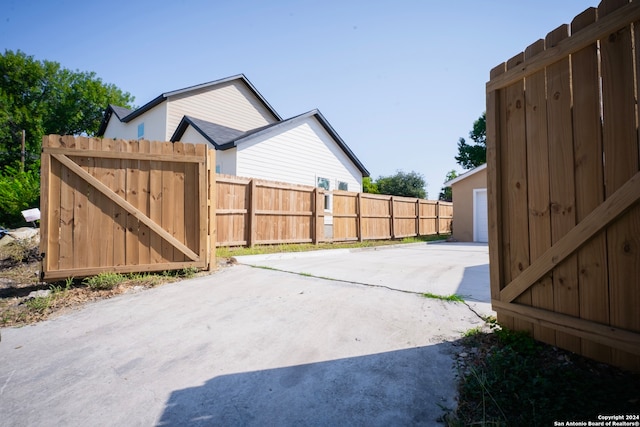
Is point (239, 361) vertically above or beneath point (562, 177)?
beneath

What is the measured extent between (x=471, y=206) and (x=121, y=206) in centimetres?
1511

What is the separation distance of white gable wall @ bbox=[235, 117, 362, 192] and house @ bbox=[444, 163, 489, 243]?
5627 mm

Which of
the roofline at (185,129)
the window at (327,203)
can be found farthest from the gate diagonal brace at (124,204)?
the roofline at (185,129)

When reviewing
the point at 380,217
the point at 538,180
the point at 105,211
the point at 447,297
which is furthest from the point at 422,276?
the point at 380,217

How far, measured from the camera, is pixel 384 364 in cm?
221

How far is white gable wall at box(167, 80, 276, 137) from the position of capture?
610 inches

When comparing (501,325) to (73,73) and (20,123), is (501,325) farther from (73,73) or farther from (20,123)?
(73,73)

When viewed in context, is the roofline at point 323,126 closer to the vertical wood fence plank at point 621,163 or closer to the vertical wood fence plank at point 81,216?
the vertical wood fence plank at point 81,216

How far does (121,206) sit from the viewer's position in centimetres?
459

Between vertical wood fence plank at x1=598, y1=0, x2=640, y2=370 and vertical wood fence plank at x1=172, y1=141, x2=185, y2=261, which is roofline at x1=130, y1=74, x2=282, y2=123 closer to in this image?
vertical wood fence plank at x1=172, y1=141, x2=185, y2=261

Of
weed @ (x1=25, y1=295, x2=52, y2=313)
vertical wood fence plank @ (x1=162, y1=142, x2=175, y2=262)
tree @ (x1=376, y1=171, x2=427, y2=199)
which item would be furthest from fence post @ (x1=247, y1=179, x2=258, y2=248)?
tree @ (x1=376, y1=171, x2=427, y2=199)

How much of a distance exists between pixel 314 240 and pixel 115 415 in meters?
8.94

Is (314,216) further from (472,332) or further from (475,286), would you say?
(472,332)

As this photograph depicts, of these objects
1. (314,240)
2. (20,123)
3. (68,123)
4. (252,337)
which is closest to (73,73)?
(68,123)
